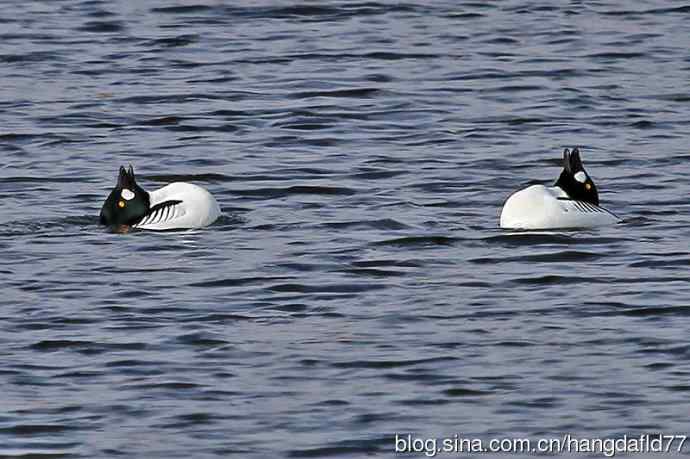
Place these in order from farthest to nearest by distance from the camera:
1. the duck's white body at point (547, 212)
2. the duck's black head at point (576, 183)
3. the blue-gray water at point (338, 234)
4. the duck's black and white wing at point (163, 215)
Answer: the duck's black head at point (576, 183), the duck's black and white wing at point (163, 215), the duck's white body at point (547, 212), the blue-gray water at point (338, 234)

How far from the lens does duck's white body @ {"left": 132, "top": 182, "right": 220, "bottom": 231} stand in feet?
55.2

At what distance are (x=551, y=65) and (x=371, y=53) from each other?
7.81 ft

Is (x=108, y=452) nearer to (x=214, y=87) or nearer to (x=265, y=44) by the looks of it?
(x=214, y=87)

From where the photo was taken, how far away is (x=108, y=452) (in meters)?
11.0

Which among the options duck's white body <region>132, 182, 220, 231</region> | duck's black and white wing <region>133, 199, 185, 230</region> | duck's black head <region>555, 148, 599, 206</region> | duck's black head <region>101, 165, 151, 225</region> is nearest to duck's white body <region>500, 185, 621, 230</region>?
duck's black head <region>555, 148, 599, 206</region>

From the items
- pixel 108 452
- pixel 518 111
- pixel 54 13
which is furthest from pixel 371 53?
pixel 108 452

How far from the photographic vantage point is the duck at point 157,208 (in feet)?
55.2

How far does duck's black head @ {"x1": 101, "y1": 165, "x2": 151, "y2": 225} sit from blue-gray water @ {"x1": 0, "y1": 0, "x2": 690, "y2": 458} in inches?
→ 6.8

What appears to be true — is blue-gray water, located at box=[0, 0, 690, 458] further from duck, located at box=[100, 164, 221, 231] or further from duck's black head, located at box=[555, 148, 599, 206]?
duck's black head, located at box=[555, 148, 599, 206]

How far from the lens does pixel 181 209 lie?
16.9m

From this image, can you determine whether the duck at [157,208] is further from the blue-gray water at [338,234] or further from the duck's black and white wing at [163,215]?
the blue-gray water at [338,234]

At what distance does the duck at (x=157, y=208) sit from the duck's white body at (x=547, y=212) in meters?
2.43

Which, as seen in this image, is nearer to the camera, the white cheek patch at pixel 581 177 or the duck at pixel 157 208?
the duck at pixel 157 208

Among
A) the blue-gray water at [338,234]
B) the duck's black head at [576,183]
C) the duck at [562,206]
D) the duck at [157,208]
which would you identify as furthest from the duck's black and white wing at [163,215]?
the duck's black head at [576,183]
